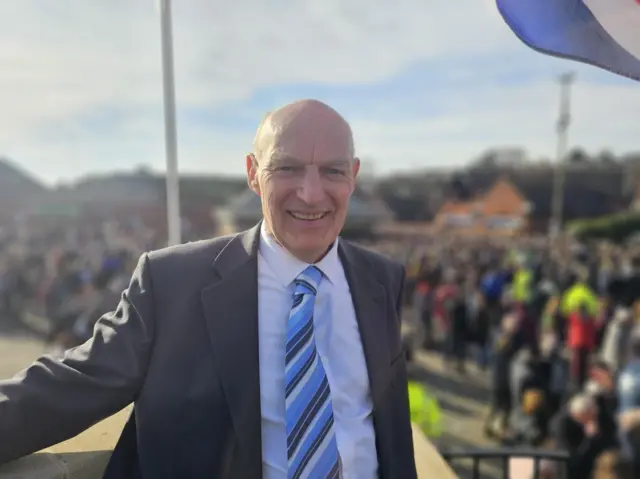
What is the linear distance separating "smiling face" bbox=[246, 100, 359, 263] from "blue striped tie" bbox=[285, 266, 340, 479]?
0.17 m

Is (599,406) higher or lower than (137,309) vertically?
lower

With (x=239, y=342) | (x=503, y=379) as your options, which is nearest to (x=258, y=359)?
(x=239, y=342)

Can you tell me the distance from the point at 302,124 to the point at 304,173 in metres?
0.10

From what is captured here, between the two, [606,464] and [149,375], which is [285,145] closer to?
[149,375]

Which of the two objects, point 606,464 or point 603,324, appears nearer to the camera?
point 606,464

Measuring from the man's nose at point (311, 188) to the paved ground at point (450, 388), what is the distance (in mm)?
3532

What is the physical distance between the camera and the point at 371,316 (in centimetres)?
139

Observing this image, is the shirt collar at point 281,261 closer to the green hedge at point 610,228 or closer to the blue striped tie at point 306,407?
the blue striped tie at point 306,407

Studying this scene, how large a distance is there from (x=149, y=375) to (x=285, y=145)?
550mm

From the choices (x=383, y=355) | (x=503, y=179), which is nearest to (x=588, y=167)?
(x=503, y=179)

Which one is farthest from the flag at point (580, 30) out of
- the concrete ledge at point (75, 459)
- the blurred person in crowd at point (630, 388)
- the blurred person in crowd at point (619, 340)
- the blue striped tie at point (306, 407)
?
the blurred person in crowd at point (619, 340)

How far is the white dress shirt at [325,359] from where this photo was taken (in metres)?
Result: 1.20

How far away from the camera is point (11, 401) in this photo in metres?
1.04

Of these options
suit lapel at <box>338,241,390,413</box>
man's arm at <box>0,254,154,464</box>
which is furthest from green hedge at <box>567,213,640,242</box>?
man's arm at <box>0,254,154,464</box>
